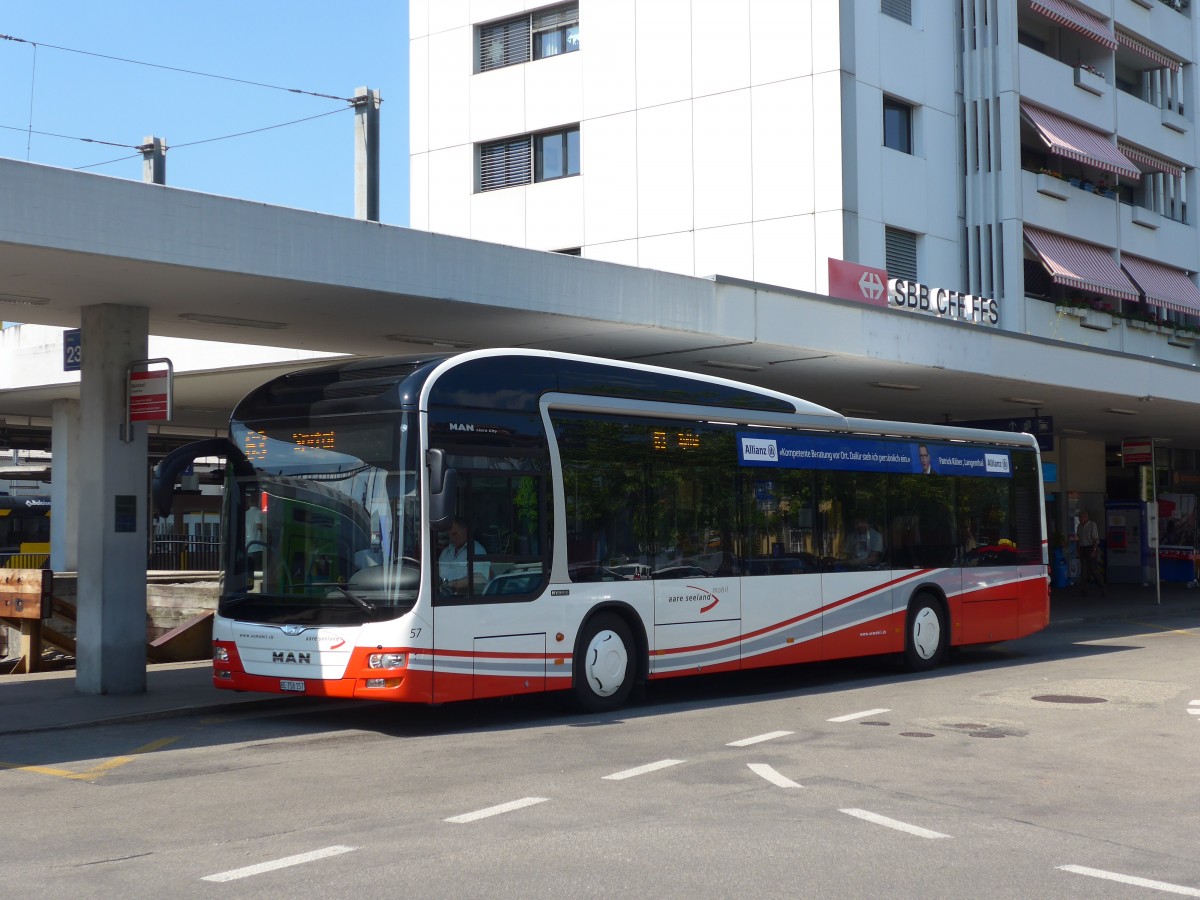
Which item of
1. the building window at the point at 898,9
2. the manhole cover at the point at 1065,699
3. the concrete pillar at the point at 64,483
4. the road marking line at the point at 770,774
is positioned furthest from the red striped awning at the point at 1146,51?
the road marking line at the point at 770,774

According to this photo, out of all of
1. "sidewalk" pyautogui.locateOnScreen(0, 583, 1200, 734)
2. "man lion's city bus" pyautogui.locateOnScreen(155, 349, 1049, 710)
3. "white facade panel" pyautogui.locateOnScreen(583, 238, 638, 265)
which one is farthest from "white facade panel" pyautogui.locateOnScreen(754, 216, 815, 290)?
"sidewalk" pyautogui.locateOnScreen(0, 583, 1200, 734)

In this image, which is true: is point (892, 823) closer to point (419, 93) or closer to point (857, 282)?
point (857, 282)

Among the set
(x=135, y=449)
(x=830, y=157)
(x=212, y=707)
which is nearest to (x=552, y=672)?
(x=212, y=707)

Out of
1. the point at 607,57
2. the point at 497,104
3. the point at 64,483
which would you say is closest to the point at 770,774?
the point at 64,483

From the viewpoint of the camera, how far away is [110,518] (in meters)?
14.0

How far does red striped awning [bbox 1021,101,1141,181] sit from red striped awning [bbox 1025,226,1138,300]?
6.02ft

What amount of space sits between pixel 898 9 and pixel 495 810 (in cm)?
2544

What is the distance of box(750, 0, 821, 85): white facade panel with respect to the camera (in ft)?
91.9

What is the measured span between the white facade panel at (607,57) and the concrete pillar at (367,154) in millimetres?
14808

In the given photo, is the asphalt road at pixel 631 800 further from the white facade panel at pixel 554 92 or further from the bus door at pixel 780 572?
the white facade panel at pixel 554 92

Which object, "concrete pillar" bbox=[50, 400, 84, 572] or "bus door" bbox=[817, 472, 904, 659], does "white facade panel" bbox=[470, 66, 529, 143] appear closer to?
"concrete pillar" bbox=[50, 400, 84, 572]

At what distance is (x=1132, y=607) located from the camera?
27.9 m

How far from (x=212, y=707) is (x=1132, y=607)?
20306 mm

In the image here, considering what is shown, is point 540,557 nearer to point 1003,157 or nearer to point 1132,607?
point 1132,607
